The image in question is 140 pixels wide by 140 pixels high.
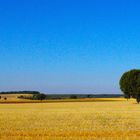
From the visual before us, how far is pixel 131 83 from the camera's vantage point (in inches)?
5128

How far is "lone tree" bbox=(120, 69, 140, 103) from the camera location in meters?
128

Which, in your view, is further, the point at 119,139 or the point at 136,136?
the point at 136,136

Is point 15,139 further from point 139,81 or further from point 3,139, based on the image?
point 139,81

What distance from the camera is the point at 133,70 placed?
443 feet

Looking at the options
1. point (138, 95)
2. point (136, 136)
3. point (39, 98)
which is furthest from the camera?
point (39, 98)

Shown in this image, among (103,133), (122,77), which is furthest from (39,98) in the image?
(103,133)

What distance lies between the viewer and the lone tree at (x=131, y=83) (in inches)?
5032

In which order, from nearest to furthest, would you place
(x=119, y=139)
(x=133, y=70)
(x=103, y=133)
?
1. (x=119, y=139)
2. (x=103, y=133)
3. (x=133, y=70)

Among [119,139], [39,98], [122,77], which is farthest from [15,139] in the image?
[39,98]

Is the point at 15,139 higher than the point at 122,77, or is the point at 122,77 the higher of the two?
the point at 122,77

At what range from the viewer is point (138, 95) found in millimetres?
125875

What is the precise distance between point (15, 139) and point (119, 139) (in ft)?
19.6

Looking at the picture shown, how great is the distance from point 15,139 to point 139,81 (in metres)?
103

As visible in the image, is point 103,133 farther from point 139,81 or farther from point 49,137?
point 139,81
